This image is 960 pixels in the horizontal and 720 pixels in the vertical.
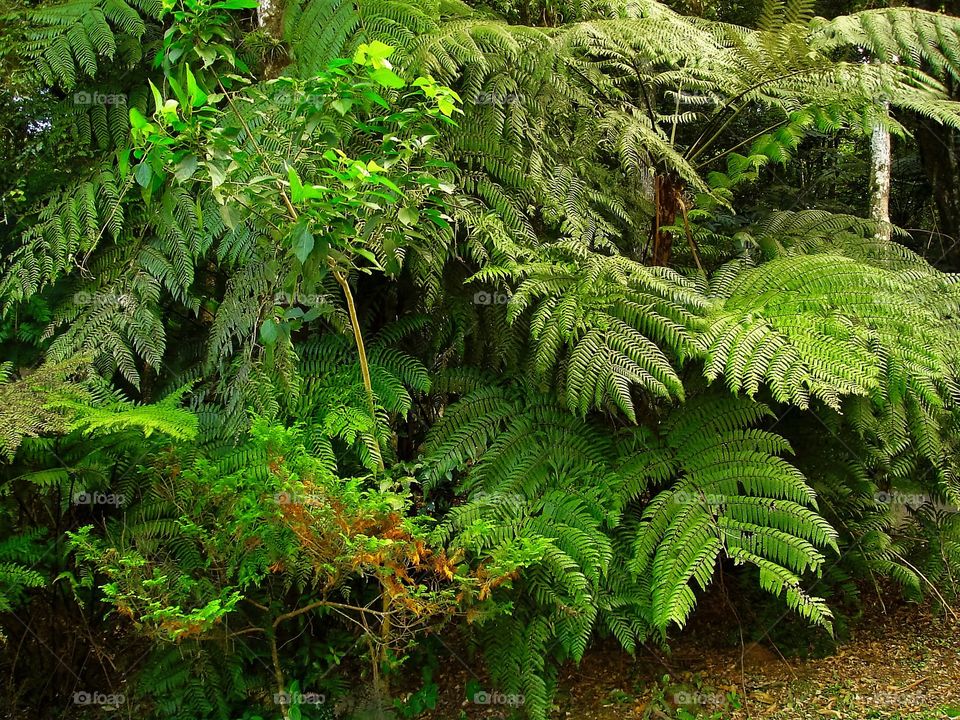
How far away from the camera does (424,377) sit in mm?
2986

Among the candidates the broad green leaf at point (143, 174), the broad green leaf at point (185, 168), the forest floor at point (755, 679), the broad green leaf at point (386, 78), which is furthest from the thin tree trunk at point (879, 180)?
the broad green leaf at point (143, 174)

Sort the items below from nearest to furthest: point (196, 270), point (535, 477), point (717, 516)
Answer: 1. point (717, 516)
2. point (535, 477)
3. point (196, 270)

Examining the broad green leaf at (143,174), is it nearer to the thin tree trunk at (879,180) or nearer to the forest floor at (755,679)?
the forest floor at (755,679)

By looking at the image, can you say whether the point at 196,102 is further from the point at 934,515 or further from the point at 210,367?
the point at 934,515

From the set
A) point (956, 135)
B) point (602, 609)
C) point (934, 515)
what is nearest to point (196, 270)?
point (602, 609)

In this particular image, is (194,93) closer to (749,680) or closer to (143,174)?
(143,174)

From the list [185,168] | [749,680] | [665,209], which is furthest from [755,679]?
[185,168]

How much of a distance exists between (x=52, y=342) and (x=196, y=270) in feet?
2.10

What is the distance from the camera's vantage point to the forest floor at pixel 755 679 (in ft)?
9.43

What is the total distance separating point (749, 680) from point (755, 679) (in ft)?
0.09

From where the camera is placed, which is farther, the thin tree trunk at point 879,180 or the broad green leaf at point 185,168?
the thin tree trunk at point 879,180

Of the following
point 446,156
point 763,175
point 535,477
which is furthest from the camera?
point 763,175

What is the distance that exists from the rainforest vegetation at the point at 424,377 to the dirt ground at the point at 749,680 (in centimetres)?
12

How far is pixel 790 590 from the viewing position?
240 cm
